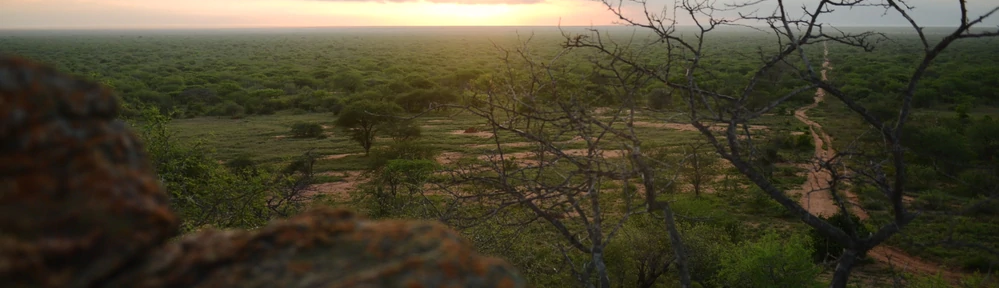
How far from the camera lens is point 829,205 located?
22.7 meters

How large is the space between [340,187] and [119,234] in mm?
24917

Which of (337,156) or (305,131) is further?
(305,131)

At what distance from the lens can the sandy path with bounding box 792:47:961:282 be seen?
42.4ft

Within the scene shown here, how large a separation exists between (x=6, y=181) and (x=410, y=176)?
67.3ft

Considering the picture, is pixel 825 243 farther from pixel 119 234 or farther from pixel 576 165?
pixel 119 234

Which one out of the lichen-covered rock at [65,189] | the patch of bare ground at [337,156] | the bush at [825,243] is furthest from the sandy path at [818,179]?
the patch of bare ground at [337,156]

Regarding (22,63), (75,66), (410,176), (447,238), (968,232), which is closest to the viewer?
(22,63)

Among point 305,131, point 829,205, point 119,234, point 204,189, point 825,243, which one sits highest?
point 119,234

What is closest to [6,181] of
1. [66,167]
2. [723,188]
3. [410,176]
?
[66,167]

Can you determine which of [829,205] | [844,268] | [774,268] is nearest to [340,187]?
[774,268]

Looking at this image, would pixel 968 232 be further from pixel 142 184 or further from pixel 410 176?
pixel 142 184

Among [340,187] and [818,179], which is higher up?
[818,179]

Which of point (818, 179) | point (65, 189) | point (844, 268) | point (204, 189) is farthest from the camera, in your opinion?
point (818, 179)

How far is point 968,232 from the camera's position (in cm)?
1886
